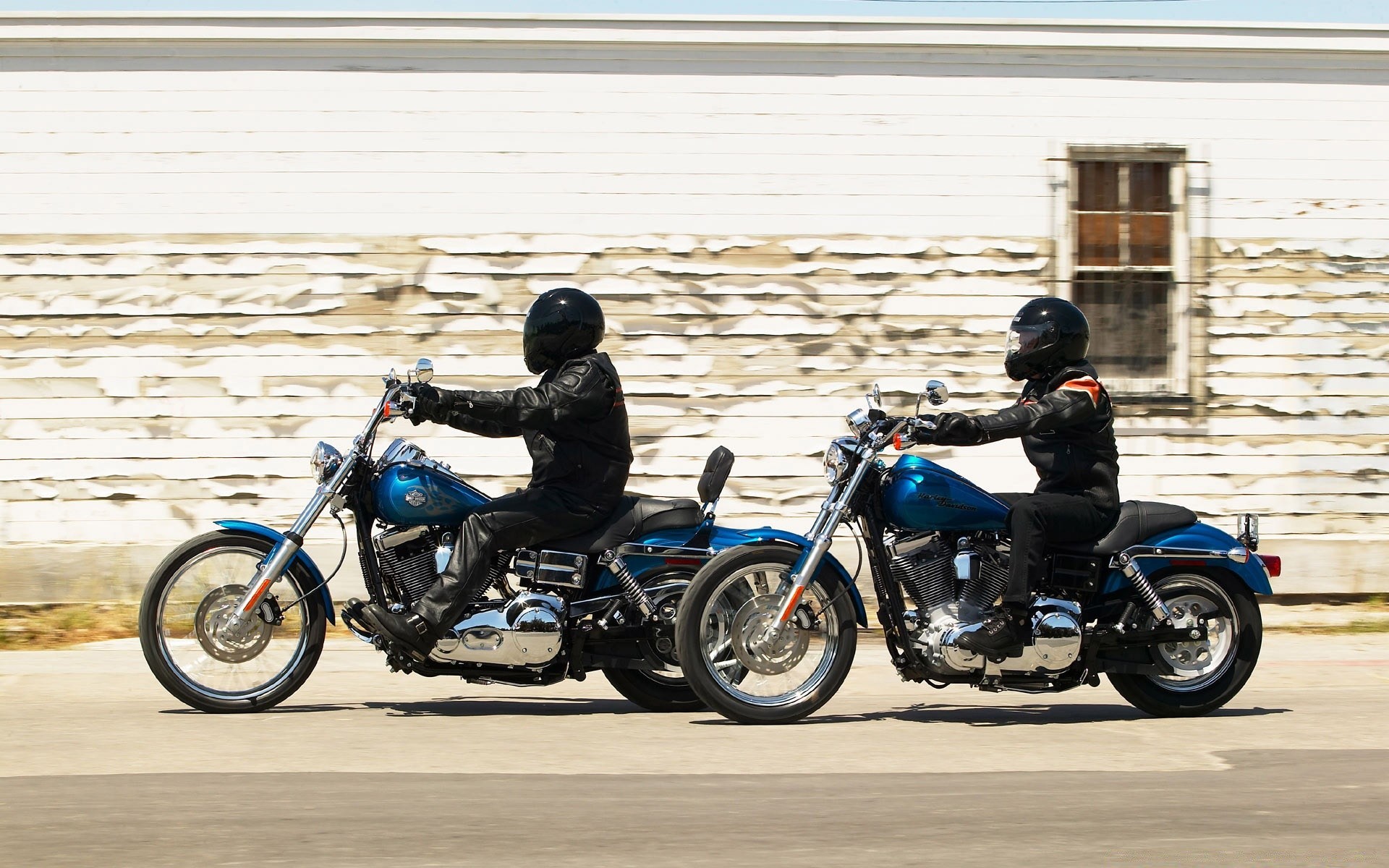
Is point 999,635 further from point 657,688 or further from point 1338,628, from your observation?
point 1338,628

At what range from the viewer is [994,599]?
6.85 meters

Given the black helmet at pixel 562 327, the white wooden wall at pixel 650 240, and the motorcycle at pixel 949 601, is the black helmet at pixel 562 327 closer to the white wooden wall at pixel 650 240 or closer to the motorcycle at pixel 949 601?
the motorcycle at pixel 949 601

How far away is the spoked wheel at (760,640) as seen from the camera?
6566mm

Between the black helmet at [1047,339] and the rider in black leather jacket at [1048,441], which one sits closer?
the rider in black leather jacket at [1048,441]

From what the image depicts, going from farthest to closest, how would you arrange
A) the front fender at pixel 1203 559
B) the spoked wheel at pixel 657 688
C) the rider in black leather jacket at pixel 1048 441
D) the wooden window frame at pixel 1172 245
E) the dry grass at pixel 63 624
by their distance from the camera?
the wooden window frame at pixel 1172 245
the dry grass at pixel 63 624
the spoked wheel at pixel 657 688
the front fender at pixel 1203 559
the rider in black leather jacket at pixel 1048 441

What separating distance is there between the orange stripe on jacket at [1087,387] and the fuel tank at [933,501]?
0.64 metres

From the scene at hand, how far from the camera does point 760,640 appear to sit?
261 inches

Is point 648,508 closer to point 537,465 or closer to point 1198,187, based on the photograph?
point 537,465

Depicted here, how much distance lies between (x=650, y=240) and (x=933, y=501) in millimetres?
4710

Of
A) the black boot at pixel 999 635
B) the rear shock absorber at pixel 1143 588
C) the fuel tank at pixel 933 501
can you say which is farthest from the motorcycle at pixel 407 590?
the rear shock absorber at pixel 1143 588

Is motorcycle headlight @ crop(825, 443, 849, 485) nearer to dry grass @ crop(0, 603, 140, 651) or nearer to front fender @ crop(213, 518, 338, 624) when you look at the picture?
front fender @ crop(213, 518, 338, 624)

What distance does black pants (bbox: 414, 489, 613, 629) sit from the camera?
6.67 m

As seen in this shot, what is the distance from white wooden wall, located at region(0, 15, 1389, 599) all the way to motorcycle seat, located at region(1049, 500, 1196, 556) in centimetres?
401

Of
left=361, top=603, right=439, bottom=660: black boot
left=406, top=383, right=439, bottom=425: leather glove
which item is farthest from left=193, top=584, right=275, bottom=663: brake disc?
left=406, top=383, right=439, bottom=425: leather glove
